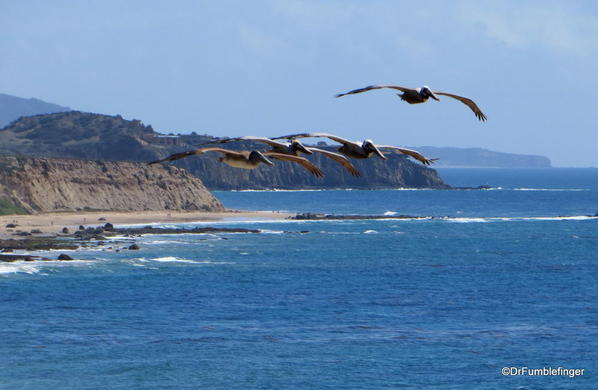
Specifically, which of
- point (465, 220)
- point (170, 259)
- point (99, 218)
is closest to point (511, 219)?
point (465, 220)

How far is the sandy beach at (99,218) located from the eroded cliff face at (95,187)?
3756mm

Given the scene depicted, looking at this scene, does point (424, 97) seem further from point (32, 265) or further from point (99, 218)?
point (99, 218)

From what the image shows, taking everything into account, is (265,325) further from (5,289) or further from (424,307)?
(5,289)

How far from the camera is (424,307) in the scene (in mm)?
76062

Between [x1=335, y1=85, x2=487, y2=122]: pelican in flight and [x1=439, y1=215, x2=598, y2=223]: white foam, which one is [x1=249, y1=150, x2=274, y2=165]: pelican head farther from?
[x1=439, y1=215, x2=598, y2=223]: white foam

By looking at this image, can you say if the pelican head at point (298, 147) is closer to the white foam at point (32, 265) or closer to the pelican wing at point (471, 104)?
the pelican wing at point (471, 104)

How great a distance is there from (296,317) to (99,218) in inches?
3201

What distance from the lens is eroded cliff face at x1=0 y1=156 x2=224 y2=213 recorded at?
15025cm

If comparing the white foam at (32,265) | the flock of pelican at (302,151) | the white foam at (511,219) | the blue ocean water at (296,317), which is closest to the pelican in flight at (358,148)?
the flock of pelican at (302,151)

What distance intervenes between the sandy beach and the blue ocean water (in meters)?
15.1

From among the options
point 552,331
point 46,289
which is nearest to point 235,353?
point 552,331

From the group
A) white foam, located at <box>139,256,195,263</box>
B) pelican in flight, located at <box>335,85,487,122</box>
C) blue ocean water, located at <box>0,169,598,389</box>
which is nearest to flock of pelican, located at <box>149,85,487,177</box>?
pelican in flight, located at <box>335,85,487,122</box>

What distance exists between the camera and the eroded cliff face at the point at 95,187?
493 ft

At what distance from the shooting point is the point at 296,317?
233 ft
